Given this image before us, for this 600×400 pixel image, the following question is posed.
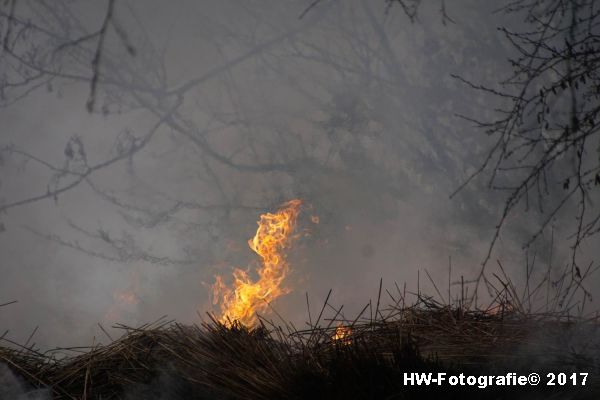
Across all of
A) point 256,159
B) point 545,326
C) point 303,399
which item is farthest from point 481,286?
point 303,399

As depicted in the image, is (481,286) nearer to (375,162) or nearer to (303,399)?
(375,162)

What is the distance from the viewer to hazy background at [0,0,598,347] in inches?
235

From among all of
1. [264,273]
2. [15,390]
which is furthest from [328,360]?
[264,273]

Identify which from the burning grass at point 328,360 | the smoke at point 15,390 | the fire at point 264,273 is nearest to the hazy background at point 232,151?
the fire at point 264,273

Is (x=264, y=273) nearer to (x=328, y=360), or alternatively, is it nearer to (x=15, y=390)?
(x=15, y=390)

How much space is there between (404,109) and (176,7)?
3.12 meters

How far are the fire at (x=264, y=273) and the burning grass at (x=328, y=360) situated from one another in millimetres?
3291

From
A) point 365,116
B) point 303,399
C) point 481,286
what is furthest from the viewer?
point 365,116

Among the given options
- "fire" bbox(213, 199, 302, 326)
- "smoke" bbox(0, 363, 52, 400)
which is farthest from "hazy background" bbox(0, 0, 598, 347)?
"smoke" bbox(0, 363, 52, 400)

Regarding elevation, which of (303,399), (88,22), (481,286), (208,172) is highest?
(88,22)

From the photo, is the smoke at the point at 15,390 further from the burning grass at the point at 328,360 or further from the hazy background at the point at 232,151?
the hazy background at the point at 232,151

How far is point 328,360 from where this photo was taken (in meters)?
1.50

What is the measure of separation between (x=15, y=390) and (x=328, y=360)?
1.10 meters

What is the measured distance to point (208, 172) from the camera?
611 cm
